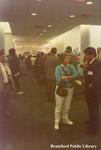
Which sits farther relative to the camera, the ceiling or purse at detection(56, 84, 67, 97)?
purse at detection(56, 84, 67, 97)

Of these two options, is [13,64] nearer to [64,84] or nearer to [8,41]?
[8,41]

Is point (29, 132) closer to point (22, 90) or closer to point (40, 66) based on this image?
point (22, 90)

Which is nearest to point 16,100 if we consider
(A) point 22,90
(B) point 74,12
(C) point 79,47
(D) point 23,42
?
(A) point 22,90

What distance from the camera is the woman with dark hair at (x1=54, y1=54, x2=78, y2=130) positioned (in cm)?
207

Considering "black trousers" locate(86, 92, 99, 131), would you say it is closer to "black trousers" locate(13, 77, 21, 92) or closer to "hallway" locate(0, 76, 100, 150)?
"hallway" locate(0, 76, 100, 150)

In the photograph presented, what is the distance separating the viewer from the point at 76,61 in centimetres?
207

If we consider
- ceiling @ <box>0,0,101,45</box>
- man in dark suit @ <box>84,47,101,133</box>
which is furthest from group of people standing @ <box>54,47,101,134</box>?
ceiling @ <box>0,0,101,45</box>

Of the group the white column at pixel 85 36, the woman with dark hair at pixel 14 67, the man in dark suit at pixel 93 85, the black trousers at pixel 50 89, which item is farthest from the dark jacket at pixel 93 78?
the woman with dark hair at pixel 14 67

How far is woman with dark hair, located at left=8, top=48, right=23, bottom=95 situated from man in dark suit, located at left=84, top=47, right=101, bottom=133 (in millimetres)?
459

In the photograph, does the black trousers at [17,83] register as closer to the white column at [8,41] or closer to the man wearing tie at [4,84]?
the man wearing tie at [4,84]

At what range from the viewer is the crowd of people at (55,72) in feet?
6.73

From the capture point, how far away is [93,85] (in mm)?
2109

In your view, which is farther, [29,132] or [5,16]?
[29,132]

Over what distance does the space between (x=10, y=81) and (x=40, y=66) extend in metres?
0.23
